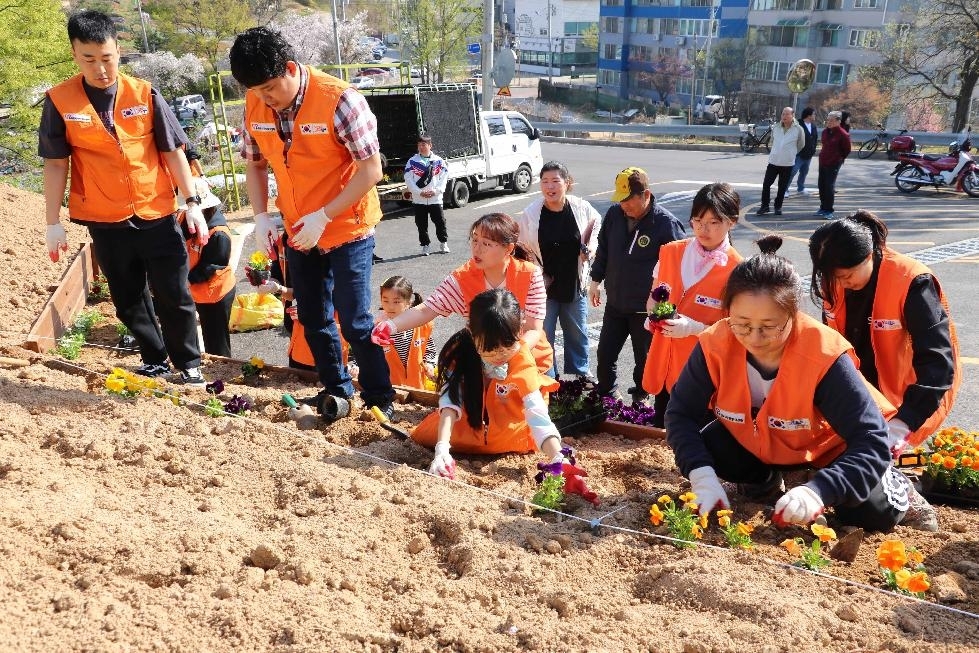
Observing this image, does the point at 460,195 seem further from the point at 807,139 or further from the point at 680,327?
the point at 680,327

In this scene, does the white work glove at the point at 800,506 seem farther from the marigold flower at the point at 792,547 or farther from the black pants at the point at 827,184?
the black pants at the point at 827,184

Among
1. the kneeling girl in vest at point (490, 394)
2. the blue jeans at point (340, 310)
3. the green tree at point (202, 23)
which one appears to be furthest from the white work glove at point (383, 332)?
the green tree at point (202, 23)

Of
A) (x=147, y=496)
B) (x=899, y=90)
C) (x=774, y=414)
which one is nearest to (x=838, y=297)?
(x=774, y=414)

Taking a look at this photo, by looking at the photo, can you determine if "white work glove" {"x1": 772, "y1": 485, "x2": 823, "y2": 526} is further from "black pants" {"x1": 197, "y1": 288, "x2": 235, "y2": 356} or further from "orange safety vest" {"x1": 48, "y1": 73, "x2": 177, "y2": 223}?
"black pants" {"x1": 197, "y1": 288, "x2": 235, "y2": 356}

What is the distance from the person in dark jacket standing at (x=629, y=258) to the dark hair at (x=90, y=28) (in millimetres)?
2888

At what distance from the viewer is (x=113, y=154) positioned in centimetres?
427

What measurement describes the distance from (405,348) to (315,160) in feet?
5.96

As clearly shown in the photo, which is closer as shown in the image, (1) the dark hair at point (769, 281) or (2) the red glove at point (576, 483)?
(1) the dark hair at point (769, 281)

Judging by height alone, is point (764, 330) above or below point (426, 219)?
above

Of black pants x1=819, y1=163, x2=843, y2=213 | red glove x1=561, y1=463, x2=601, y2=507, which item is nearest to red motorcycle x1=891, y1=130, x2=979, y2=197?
black pants x1=819, y1=163, x2=843, y2=213

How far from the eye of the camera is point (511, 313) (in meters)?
3.62

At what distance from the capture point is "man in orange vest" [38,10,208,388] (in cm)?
416

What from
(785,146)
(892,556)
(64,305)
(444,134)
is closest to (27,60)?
(444,134)

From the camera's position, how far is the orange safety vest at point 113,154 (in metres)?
4.18
